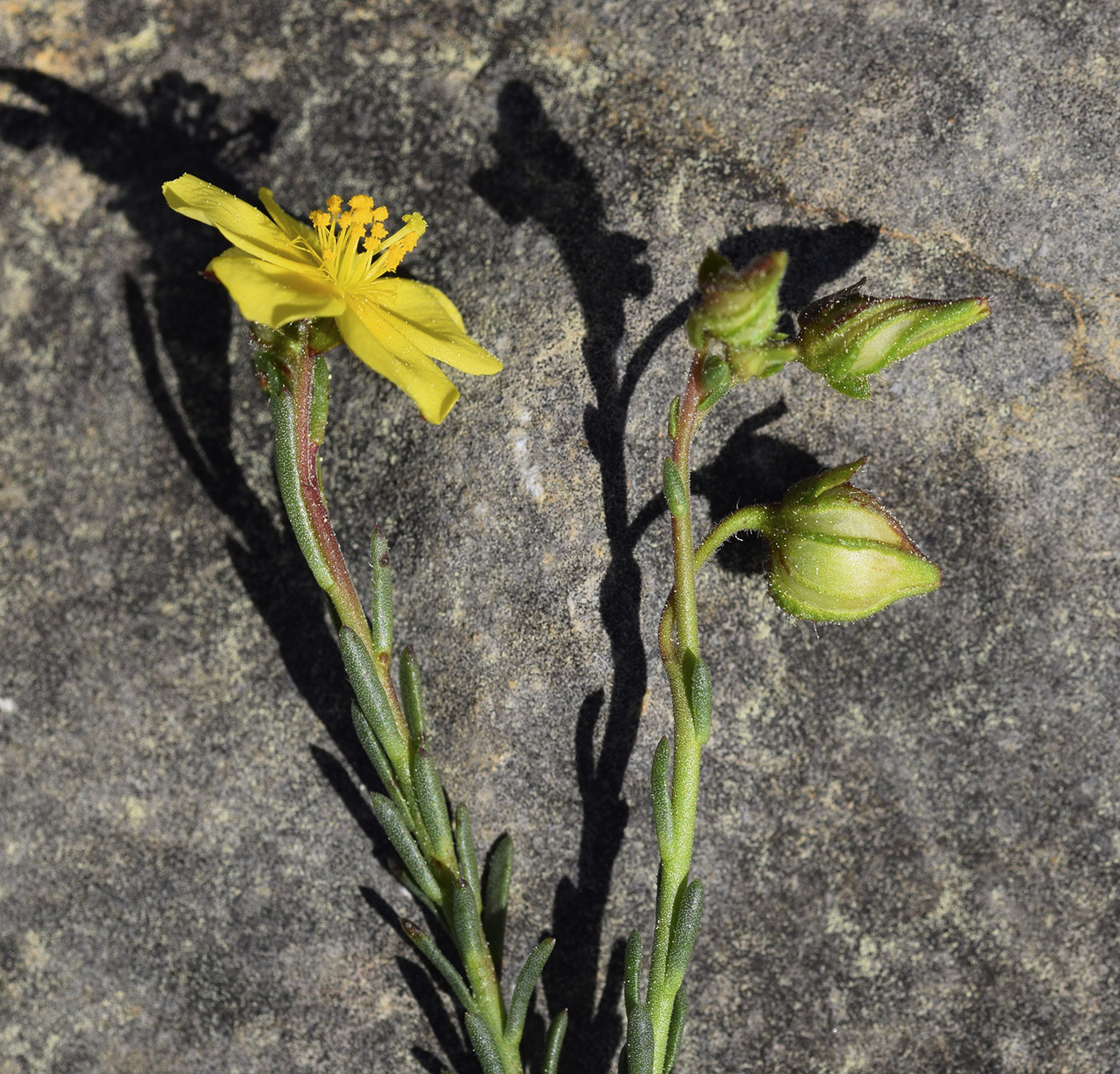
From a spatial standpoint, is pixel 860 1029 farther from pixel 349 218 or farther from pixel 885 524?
pixel 349 218

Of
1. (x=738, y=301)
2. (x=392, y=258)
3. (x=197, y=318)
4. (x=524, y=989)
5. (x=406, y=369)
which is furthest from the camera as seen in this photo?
(x=197, y=318)

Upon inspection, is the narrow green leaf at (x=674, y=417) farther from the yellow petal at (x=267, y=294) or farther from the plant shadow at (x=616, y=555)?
the yellow petal at (x=267, y=294)

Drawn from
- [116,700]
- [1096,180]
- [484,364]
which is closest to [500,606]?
[484,364]

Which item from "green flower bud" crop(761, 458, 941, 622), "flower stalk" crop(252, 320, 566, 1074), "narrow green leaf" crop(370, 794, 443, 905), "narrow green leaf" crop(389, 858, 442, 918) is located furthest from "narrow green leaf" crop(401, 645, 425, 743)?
"green flower bud" crop(761, 458, 941, 622)

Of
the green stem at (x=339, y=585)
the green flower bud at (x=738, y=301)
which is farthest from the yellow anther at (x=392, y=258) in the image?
the green flower bud at (x=738, y=301)

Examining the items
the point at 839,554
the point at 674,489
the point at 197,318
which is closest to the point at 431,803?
the point at 674,489

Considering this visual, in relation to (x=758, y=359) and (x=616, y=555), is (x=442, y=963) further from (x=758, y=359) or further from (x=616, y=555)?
(x=758, y=359)
